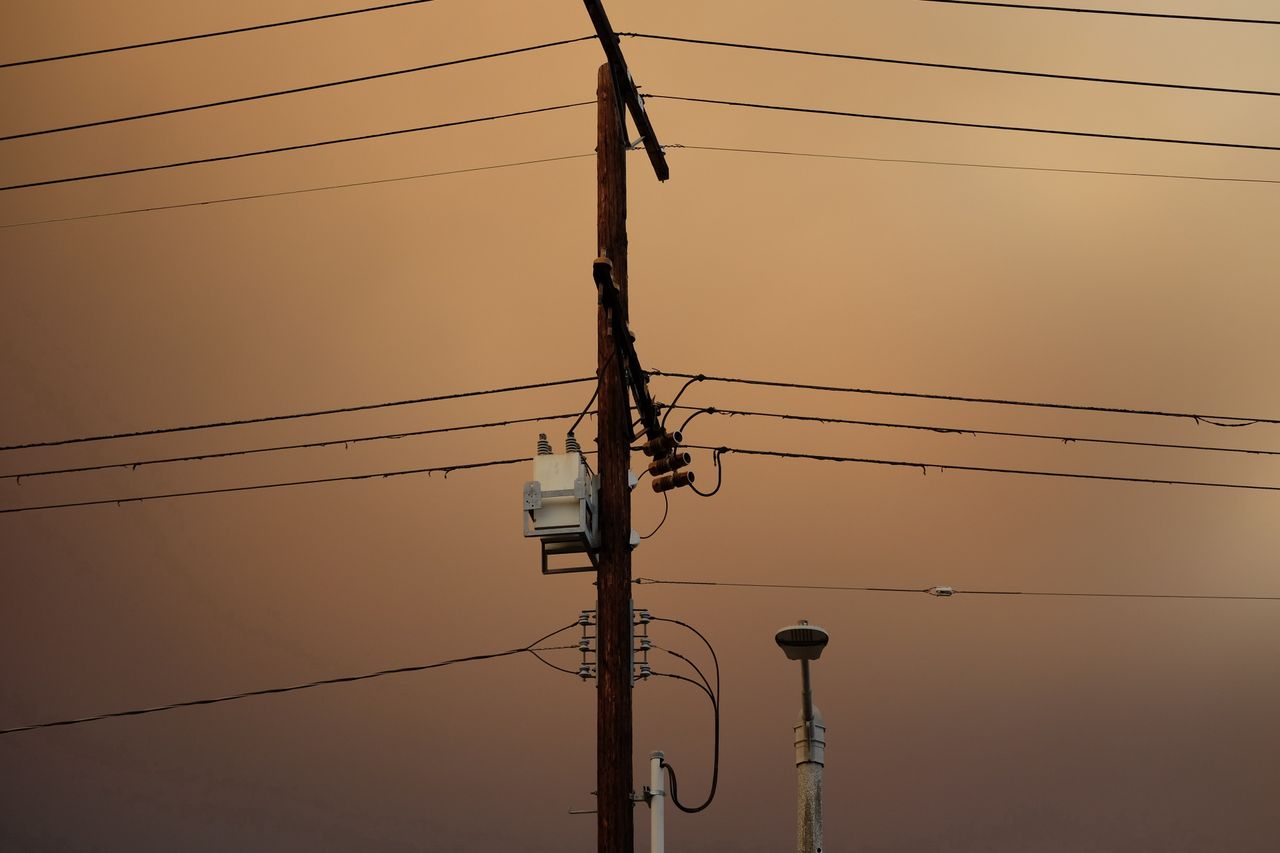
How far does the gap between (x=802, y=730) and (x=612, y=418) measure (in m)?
4.18

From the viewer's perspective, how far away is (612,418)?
1384 centimetres

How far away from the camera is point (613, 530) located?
13547 mm

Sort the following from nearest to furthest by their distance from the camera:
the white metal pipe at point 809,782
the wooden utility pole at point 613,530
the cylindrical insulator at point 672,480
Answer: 1. the wooden utility pole at point 613,530
2. the cylindrical insulator at point 672,480
3. the white metal pipe at point 809,782

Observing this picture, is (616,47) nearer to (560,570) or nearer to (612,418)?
(612,418)

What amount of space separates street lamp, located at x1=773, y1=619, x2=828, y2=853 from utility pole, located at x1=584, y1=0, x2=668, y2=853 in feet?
8.18

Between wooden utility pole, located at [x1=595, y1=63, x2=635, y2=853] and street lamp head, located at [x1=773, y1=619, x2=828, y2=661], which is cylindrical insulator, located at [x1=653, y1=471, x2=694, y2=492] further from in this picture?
street lamp head, located at [x1=773, y1=619, x2=828, y2=661]

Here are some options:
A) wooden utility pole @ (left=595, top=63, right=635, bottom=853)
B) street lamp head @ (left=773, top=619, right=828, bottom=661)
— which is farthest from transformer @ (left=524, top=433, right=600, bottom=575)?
street lamp head @ (left=773, top=619, right=828, bottom=661)

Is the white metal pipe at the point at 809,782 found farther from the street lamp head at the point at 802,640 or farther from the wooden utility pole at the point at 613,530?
the wooden utility pole at the point at 613,530

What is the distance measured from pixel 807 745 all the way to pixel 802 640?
103cm

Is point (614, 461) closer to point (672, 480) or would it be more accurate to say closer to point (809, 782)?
point (672, 480)

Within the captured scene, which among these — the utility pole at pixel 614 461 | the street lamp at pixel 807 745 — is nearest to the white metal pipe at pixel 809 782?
the street lamp at pixel 807 745

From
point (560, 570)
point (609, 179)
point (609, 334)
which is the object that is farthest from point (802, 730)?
point (609, 179)

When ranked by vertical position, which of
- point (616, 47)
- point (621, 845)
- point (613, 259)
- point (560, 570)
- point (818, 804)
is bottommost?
point (621, 845)

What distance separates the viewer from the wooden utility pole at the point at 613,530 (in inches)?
501
